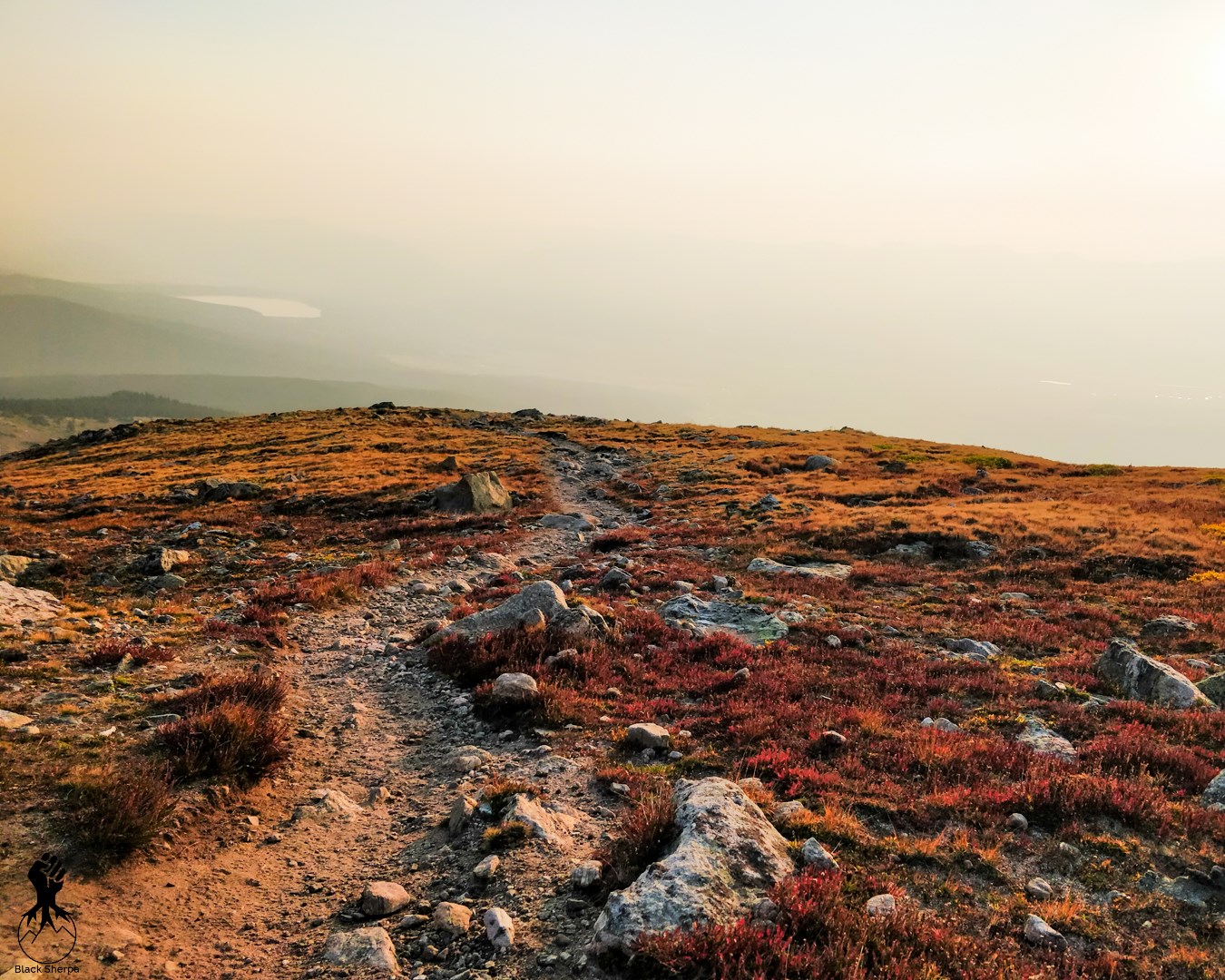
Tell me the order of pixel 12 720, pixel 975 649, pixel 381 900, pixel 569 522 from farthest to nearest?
pixel 569 522 < pixel 975 649 < pixel 12 720 < pixel 381 900

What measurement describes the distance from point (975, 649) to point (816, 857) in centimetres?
1111

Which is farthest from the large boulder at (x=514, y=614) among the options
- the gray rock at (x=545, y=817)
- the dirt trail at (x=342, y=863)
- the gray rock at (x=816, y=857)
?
the gray rock at (x=816, y=857)

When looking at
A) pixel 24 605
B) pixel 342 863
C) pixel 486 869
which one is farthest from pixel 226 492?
pixel 486 869

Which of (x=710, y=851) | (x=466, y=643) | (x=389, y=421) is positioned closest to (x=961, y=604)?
(x=466, y=643)

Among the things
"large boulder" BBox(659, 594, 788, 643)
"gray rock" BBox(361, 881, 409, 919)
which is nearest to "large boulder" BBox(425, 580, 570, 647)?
"large boulder" BBox(659, 594, 788, 643)

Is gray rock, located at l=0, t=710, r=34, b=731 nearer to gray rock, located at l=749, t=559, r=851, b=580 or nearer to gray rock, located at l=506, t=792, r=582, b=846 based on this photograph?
gray rock, located at l=506, t=792, r=582, b=846

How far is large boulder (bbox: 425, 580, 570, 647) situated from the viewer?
14.2 m

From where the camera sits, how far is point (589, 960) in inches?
208

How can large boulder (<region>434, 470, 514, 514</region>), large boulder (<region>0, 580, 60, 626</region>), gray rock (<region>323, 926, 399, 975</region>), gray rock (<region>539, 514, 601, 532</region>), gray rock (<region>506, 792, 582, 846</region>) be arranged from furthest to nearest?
large boulder (<region>434, 470, 514, 514</region>)
gray rock (<region>539, 514, 601, 532</region>)
large boulder (<region>0, 580, 60, 626</region>)
gray rock (<region>506, 792, 582, 846</region>)
gray rock (<region>323, 926, 399, 975</region>)

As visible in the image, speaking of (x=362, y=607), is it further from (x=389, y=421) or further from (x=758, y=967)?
(x=389, y=421)

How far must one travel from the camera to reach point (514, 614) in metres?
14.5

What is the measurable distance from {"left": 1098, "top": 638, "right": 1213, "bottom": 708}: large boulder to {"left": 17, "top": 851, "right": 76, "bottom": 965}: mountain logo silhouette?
16.5 meters

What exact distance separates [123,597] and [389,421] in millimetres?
83801

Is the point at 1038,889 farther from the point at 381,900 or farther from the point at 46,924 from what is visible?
the point at 46,924
